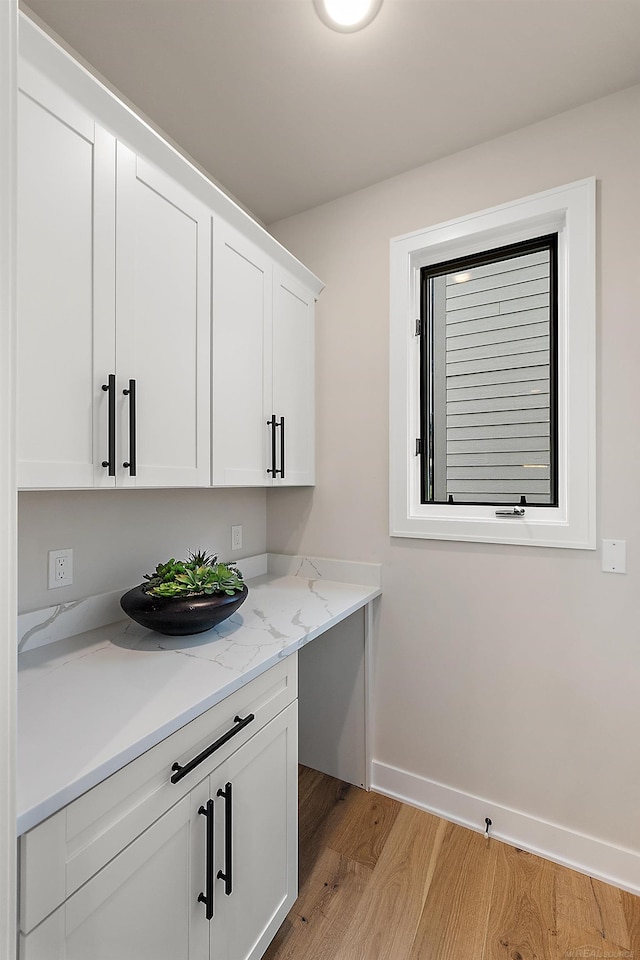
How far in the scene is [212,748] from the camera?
1046 mm

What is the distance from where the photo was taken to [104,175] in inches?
46.6

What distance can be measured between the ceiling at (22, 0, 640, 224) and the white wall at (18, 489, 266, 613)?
1.35 metres

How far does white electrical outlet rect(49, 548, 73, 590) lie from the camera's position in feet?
4.51

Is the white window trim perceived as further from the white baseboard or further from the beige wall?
the white baseboard

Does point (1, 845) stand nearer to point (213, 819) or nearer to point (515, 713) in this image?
point (213, 819)

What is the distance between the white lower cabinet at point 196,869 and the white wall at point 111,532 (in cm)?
67

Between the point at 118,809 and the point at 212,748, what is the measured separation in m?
0.23

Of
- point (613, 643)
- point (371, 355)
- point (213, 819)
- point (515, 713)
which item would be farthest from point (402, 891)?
point (371, 355)

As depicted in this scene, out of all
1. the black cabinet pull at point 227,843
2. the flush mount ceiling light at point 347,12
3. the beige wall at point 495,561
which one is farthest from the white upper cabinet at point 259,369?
the black cabinet pull at point 227,843

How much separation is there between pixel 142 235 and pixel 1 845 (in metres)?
1.33

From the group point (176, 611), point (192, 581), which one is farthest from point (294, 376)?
point (176, 611)

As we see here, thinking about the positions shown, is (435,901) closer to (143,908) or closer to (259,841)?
(259,841)

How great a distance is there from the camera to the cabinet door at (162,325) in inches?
49.0

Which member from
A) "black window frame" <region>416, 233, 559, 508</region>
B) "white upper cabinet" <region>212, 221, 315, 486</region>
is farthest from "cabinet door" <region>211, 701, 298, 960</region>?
"black window frame" <region>416, 233, 559, 508</region>
